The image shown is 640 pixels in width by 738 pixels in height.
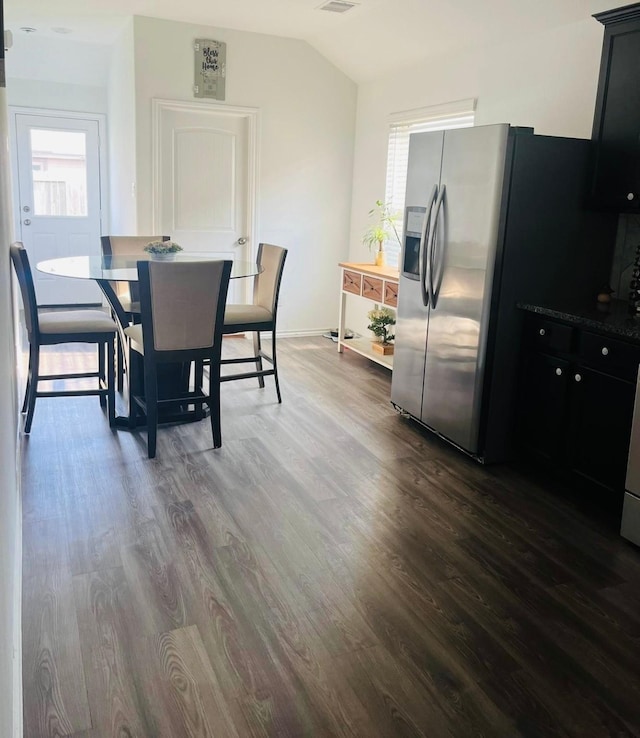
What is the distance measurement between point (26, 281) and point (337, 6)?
3.12m

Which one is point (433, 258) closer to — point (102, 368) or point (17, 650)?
point (102, 368)

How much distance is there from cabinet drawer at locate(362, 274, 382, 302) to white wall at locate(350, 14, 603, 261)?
3.37 feet

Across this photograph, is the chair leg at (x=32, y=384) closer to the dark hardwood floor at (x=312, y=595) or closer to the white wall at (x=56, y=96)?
the dark hardwood floor at (x=312, y=595)

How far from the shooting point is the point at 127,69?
579cm

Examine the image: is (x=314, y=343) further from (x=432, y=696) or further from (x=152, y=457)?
(x=432, y=696)

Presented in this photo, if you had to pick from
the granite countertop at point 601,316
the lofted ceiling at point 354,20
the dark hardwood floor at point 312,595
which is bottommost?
the dark hardwood floor at point 312,595

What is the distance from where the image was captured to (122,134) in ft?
20.6

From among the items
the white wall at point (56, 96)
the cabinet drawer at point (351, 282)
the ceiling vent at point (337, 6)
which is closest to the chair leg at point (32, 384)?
the cabinet drawer at point (351, 282)

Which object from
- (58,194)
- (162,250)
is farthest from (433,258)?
(58,194)

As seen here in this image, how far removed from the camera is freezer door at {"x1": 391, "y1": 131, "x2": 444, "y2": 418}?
3.85m

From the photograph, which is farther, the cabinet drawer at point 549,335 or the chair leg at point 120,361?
the chair leg at point 120,361

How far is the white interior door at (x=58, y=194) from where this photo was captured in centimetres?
705

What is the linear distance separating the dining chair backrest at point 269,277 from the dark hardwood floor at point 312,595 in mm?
1059

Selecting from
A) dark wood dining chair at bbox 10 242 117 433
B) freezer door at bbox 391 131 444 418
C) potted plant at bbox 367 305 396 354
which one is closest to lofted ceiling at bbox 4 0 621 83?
freezer door at bbox 391 131 444 418
